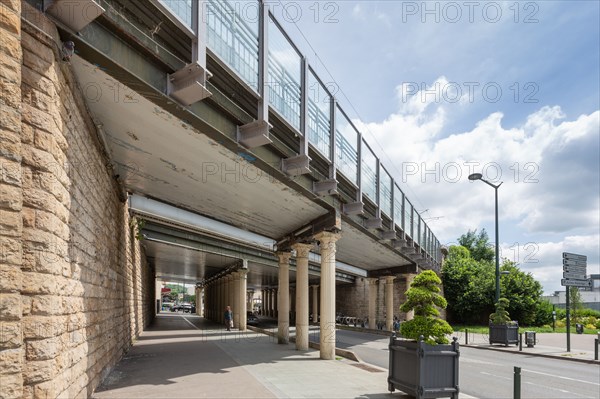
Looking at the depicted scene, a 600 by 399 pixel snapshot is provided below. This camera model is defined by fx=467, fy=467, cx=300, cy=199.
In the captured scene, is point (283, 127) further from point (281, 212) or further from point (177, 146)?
point (281, 212)

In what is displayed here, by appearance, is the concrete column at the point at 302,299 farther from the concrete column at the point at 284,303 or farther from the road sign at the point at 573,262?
the road sign at the point at 573,262

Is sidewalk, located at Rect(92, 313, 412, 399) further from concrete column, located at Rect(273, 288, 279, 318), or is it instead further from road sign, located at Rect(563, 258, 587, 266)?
concrete column, located at Rect(273, 288, 279, 318)

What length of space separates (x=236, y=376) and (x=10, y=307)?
333 inches

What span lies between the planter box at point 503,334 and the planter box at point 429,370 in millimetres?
17190

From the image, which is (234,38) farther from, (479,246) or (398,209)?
(479,246)

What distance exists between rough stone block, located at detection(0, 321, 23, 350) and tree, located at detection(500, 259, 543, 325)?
148 feet

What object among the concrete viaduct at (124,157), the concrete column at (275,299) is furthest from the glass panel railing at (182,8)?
the concrete column at (275,299)

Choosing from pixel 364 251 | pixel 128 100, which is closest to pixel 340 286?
pixel 364 251

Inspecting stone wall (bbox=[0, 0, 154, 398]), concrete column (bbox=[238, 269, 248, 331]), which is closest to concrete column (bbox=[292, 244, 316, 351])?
stone wall (bbox=[0, 0, 154, 398])

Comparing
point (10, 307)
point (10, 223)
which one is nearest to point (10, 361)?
point (10, 307)

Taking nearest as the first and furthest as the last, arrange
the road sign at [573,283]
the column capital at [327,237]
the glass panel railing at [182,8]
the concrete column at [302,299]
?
1. the glass panel railing at [182,8]
2. the column capital at [327,237]
3. the concrete column at [302,299]
4. the road sign at [573,283]

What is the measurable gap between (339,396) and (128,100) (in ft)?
24.0

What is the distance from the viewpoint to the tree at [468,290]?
151 ft

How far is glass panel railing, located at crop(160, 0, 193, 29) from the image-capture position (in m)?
→ 7.76
